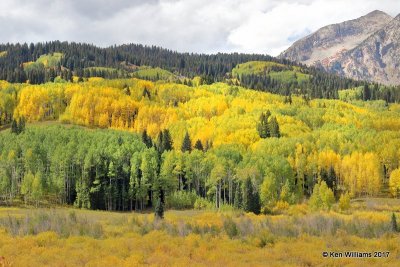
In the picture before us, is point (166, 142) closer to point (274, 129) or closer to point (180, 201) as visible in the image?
point (180, 201)

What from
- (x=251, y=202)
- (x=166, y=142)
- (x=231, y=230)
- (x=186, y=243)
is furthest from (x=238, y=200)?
(x=186, y=243)

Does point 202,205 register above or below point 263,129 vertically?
below

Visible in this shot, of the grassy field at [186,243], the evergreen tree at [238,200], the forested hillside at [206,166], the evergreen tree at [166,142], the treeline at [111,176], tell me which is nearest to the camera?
the grassy field at [186,243]

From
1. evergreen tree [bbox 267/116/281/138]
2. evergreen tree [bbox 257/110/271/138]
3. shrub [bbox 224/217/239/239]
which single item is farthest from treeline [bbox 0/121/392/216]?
evergreen tree [bbox 257/110/271/138]

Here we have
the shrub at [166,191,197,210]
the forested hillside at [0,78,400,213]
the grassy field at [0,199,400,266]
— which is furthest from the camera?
the shrub at [166,191,197,210]

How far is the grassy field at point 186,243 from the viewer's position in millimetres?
26594

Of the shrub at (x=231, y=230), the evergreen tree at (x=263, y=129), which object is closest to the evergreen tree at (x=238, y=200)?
the shrub at (x=231, y=230)

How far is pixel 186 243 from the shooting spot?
31.6 m

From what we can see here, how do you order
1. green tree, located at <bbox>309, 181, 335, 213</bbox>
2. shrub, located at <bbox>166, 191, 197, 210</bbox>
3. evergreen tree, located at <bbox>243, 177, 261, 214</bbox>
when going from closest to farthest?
evergreen tree, located at <bbox>243, 177, 261, 214</bbox>, green tree, located at <bbox>309, 181, 335, 213</bbox>, shrub, located at <bbox>166, 191, 197, 210</bbox>

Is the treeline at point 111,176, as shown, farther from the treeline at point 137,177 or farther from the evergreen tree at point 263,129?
the evergreen tree at point 263,129

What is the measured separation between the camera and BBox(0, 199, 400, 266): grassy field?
87.2 ft

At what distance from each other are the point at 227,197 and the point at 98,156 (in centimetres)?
3002

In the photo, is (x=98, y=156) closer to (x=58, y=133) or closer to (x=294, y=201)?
(x=58, y=133)

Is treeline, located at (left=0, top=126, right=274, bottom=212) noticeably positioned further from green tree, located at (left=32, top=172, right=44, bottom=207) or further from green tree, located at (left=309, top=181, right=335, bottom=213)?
green tree, located at (left=309, top=181, right=335, bottom=213)
